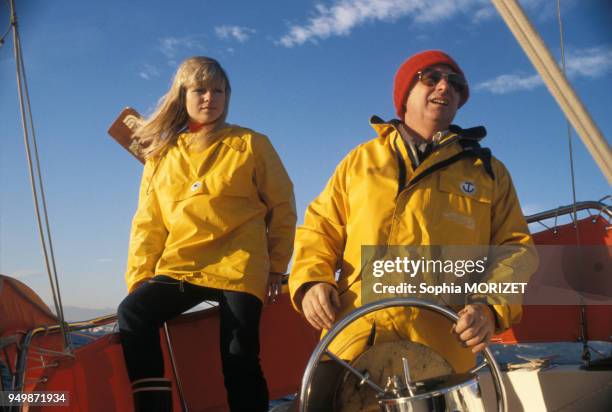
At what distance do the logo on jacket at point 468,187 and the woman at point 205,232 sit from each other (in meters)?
0.92

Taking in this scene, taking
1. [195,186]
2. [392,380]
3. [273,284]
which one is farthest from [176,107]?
[392,380]

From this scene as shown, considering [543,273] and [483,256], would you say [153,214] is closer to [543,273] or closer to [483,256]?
[483,256]

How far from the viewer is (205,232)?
259 centimetres

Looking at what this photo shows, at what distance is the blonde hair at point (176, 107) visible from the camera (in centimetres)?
288

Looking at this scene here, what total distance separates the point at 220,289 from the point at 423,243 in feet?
3.06

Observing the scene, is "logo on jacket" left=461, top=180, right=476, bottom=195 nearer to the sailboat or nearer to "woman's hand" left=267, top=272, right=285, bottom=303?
the sailboat

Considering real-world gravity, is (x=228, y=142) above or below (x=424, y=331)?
above

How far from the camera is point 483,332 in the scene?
67.2 inches

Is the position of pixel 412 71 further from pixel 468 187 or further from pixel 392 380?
pixel 392 380

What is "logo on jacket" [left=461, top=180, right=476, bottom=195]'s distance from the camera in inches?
81.9

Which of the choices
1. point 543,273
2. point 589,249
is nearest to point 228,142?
point 543,273

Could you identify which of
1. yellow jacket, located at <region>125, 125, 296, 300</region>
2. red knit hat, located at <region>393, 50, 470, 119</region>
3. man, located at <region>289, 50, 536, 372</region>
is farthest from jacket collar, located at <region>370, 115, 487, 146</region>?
yellow jacket, located at <region>125, 125, 296, 300</region>

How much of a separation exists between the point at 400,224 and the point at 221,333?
3.03 ft

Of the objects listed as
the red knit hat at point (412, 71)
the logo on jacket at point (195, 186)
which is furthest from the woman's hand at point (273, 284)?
the red knit hat at point (412, 71)
